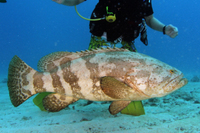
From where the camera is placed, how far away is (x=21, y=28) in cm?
12338

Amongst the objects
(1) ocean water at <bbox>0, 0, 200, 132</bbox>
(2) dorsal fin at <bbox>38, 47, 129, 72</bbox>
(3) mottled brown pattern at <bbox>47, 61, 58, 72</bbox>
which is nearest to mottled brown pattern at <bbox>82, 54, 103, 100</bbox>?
(2) dorsal fin at <bbox>38, 47, 129, 72</bbox>

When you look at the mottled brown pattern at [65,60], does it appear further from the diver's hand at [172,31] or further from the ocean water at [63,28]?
the ocean water at [63,28]

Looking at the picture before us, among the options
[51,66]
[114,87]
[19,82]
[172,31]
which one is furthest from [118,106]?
[172,31]

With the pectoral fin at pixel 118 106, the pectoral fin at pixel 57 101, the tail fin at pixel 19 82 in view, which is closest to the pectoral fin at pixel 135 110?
the pectoral fin at pixel 118 106

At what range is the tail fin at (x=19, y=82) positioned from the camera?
2195 millimetres

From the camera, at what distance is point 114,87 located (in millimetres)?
1823

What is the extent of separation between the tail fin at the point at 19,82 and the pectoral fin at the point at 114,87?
125 centimetres

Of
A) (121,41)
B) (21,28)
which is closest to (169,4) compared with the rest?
(21,28)

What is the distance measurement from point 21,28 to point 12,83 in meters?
146

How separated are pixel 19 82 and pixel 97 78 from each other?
1.36 metres

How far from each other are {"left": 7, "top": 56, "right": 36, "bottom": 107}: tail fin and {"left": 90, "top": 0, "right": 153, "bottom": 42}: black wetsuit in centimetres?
183

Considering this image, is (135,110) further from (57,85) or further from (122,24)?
(122,24)

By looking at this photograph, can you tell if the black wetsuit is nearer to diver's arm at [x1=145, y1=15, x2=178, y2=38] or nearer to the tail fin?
diver's arm at [x1=145, y1=15, x2=178, y2=38]

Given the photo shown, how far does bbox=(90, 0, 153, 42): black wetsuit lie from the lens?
3037 millimetres
